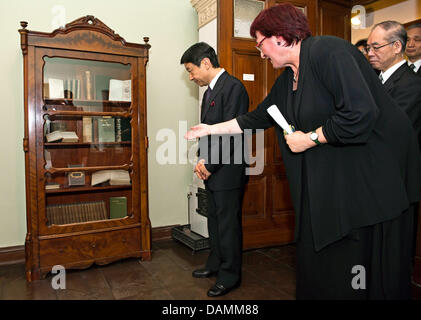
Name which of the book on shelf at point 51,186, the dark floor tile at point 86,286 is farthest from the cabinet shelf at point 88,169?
the dark floor tile at point 86,286

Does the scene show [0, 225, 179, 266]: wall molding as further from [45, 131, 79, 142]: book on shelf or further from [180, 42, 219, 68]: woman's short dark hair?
[180, 42, 219, 68]: woman's short dark hair

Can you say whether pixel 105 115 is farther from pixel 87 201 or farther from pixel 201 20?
pixel 201 20

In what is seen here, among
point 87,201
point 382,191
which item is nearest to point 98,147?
point 87,201

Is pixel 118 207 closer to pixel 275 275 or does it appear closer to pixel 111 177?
pixel 111 177

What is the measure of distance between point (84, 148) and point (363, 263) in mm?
2251

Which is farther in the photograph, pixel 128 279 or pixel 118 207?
pixel 118 207

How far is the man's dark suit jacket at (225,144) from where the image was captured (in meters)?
2.11

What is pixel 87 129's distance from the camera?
270 centimetres

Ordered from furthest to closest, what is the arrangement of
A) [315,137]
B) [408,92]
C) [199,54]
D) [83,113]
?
[83,113]
[199,54]
[408,92]
[315,137]

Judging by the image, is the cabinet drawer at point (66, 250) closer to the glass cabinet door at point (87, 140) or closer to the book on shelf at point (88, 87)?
the glass cabinet door at point (87, 140)

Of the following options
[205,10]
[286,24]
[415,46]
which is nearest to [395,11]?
[415,46]

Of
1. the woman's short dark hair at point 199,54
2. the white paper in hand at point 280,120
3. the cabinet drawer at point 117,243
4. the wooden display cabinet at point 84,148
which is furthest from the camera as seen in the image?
the cabinet drawer at point 117,243

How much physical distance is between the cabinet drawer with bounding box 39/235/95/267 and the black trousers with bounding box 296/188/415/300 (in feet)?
6.08

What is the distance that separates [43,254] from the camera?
95.8 inches
